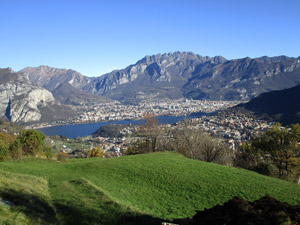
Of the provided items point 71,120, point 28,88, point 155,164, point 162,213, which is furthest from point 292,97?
point 28,88

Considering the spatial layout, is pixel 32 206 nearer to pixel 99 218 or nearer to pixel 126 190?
pixel 99 218

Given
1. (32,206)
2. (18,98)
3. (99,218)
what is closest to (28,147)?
(32,206)

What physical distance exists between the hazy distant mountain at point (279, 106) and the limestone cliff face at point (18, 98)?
442 feet

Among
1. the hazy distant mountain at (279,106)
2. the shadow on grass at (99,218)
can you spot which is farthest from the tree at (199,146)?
the hazy distant mountain at (279,106)

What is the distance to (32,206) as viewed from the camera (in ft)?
21.7

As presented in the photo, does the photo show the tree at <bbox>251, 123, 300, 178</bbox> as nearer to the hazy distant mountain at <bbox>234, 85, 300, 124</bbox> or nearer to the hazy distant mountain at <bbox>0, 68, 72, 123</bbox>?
the hazy distant mountain at <bbox>234, 85, 300, 124</bbox>

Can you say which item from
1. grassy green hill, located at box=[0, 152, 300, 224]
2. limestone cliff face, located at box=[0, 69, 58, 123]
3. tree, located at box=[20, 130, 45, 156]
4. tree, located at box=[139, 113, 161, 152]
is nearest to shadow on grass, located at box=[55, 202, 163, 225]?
grassy green hill, located at box=[0, 152, 300, 224]

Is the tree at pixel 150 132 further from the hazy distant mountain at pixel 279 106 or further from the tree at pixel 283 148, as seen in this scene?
the hazy distant mountain at pixel 279 106

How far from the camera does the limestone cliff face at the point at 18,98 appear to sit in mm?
151500

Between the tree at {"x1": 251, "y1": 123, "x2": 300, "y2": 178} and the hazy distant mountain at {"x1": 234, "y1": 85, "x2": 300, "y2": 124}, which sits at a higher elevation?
the hazy distant mountain at {"x1": 234, "y1": 85, "x2": 300, "y2": 124}

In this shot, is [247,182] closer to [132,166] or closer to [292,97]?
[132,166]

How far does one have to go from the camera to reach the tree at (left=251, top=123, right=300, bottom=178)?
20.1 meters

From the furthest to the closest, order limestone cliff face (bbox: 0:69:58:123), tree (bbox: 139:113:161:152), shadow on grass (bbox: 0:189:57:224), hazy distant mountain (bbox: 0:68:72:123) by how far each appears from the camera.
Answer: hazy distant mountain (bbox: 0:68:72:123)
limestone cliff face (bbox: 0:69:58:123)
tree (bbox: 139:113:161:152)
shadow on grass (bbox: 0:189:57:224)

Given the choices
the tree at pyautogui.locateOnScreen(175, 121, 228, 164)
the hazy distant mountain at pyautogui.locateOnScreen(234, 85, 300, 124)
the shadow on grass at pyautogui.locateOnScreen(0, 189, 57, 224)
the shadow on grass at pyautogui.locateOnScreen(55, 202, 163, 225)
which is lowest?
the tree at pyautogui.locateOnScreen(175, 121, 228, 164)
